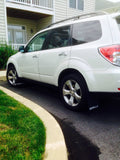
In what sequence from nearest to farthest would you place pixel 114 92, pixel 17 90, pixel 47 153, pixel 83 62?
pixel 47 153 < pixel 114 92 < pixel 83 62 < pixel 17 90

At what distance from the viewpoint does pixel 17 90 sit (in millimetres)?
5273

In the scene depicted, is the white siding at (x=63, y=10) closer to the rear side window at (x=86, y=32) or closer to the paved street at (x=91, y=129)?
the rear side window at (x=86, y=32)

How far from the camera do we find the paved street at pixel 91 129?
213 centimetres

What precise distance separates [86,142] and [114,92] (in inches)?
38.0

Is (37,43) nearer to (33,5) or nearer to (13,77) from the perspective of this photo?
(13,77)

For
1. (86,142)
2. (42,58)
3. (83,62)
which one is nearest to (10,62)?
(42,58)

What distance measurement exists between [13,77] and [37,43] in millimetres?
1556

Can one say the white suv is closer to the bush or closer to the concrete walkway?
the concrete walkway

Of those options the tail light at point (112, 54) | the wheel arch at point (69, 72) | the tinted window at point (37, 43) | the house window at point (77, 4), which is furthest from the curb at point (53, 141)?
the house window at point (77, 4)

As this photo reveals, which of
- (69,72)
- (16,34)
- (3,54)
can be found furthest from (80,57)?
(16,34)

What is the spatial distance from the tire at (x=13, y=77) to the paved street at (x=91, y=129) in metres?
1.55

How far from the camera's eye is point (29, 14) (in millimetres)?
12219

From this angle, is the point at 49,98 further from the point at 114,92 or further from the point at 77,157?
the point at 77,157

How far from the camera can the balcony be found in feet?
34.1
